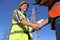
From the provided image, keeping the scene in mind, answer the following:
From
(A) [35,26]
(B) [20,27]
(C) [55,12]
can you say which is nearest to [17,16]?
(B) [20,27]

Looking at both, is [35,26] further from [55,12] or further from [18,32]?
[55,12]

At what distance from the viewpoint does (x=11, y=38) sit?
6.24 meters

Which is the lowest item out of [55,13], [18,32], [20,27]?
[18,32]

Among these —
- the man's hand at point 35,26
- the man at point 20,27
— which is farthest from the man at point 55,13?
the man at point 20,27

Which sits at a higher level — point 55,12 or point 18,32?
point 55,12

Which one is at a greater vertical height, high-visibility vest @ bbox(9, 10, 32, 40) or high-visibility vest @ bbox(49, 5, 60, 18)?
high-visibility vest @ bbox(49, 5, 60, 18)

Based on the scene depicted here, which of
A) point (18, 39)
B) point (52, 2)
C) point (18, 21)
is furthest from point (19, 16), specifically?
point (52, 2)

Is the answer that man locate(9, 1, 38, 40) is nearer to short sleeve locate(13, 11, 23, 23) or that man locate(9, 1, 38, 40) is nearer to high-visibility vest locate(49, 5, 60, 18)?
short sleeve locate(13, 11, 23, 23)

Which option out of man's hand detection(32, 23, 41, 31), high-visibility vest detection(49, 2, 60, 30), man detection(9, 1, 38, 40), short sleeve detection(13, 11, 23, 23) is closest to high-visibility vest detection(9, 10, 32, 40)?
man detection(9, 1, 38, 40)

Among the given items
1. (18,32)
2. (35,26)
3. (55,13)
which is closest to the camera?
(55,13)

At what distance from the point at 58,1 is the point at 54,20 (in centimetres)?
40

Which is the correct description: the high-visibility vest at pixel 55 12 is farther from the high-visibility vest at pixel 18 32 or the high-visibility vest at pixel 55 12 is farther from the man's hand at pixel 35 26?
the high-visibility vest at pixel 18 32

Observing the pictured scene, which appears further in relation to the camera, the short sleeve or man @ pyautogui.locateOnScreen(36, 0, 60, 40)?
the short sleeve

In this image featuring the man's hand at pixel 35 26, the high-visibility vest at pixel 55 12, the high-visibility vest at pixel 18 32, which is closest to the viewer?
the high-visibility vest at pixel 55 12
